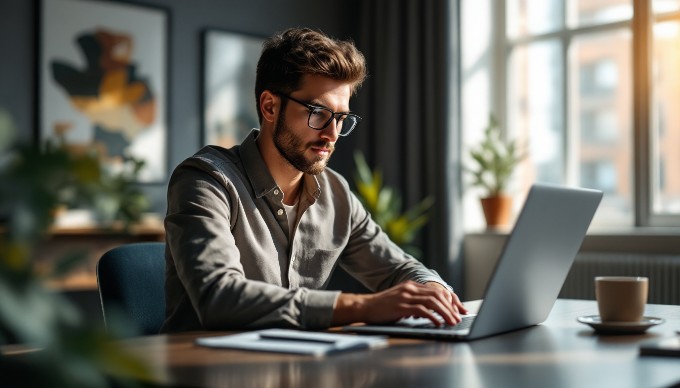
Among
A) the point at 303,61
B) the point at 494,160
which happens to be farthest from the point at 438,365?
the point at 494,160

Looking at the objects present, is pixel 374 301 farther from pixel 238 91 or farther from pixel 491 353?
pixel 238 91

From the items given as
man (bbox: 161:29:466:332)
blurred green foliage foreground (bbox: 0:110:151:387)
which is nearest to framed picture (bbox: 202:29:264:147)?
man (bbox: 161:29:466:332)

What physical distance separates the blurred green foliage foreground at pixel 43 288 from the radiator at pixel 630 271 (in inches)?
141

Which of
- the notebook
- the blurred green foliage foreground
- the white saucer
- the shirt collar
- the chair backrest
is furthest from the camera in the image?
the shirt collar

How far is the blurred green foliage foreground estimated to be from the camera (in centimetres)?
32

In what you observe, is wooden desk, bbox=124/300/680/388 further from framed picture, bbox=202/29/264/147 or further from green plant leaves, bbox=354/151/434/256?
framed picture, bbox=202/29/264/147

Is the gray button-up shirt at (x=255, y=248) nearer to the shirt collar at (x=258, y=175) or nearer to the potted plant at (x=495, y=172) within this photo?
the shirt collar at (x=258, y=175)

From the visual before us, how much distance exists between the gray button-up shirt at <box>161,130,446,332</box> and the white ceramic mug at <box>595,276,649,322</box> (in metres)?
0.47

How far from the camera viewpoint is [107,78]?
392cm

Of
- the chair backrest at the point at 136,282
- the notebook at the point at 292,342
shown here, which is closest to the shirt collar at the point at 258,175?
the chair backrest at the point at 136,282

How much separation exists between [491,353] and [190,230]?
0.65 m

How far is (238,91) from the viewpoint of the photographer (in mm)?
4469

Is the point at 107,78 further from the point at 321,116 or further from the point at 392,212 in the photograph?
the point at 321,116

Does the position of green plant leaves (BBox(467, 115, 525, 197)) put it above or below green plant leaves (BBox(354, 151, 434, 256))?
above
